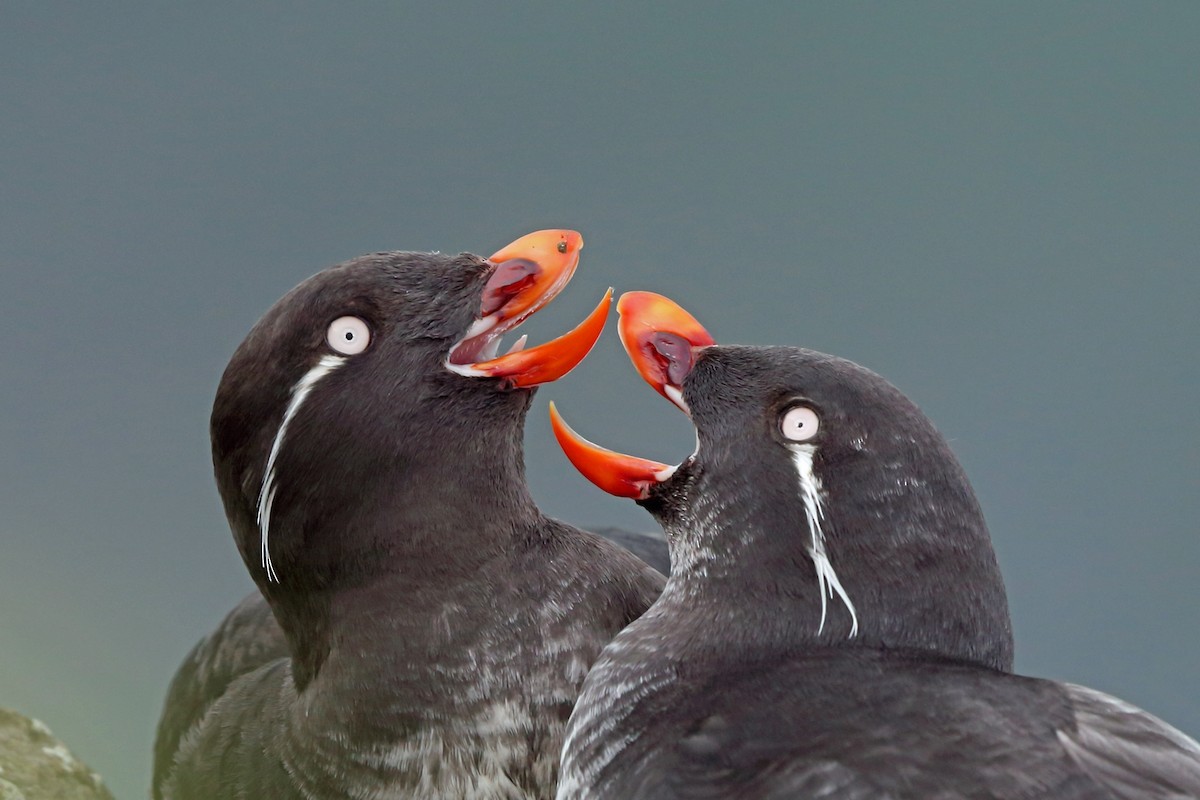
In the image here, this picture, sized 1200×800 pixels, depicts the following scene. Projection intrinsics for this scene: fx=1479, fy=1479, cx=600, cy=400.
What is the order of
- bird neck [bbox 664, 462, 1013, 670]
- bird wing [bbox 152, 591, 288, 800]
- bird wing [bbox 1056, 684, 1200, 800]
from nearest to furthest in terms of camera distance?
bird wing [bbox 1056, 684, 1200, 800] → bird neck [bbox 664, 462, 1013, 670] → bird wing [bbox 152, 591, 288, 800]

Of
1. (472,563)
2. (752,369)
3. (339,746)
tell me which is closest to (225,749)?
(339,746)

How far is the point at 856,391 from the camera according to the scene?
11.8ft

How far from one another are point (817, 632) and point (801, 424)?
50cm

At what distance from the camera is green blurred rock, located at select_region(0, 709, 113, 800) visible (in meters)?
4.53

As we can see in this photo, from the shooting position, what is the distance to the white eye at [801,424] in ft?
11.8

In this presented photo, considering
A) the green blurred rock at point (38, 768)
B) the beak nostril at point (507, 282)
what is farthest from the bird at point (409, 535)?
the green blurred rock at point (38, 768)

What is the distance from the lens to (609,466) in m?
3.96

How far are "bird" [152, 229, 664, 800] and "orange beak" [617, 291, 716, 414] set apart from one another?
0.13m

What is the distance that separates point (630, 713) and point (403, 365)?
1062 millimetres

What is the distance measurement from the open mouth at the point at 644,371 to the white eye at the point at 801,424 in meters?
0.37

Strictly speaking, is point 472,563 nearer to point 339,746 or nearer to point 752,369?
point 339,746

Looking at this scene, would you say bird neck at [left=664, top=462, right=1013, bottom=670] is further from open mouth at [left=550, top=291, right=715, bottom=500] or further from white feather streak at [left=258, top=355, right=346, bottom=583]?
white feather streak at [left=258, top=355, right=346, bottom=583]

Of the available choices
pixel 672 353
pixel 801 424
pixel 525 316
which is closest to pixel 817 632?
pixel 801 424

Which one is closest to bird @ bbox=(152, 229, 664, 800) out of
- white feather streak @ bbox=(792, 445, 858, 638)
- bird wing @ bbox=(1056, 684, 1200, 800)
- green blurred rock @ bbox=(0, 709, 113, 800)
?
white feather streak @ bbox=(792, 445, 858, 638)
